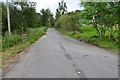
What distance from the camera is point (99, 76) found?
770 cm

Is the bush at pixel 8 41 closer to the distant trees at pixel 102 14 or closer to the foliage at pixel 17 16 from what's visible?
the distant trees at pixel 102 14

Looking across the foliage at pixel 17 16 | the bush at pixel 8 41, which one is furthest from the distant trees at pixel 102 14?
the foliage at pixel 17 16

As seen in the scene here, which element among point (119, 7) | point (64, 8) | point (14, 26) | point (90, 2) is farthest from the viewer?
point (64, 8)

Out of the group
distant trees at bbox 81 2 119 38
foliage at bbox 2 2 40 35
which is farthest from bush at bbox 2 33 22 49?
foliage at bbox 2 2 40 35

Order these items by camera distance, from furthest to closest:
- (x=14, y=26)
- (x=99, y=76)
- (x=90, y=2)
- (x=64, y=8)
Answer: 1. (x=64, y=8)
2. (x=14, y=26)
3. (x=90, y=2)
4. (x=99, y=76)

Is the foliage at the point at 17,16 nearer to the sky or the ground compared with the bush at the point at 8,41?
nearer to the sky

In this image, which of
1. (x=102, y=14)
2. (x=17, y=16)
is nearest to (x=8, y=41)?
(x=102, y=14)

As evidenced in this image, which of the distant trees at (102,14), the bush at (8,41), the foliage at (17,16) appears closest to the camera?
the bush at (8,41)

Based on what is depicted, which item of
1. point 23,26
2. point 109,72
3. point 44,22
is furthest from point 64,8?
point 109,72

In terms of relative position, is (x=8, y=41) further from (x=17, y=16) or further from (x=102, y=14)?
(x=17, y=16)

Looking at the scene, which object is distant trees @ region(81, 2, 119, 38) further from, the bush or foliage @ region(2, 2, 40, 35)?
foliage @ region(2, 2, 40, 35)

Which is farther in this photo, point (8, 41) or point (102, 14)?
point (102, 14)

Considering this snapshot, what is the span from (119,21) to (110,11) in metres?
2.69

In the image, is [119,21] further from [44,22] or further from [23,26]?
[44,22]
